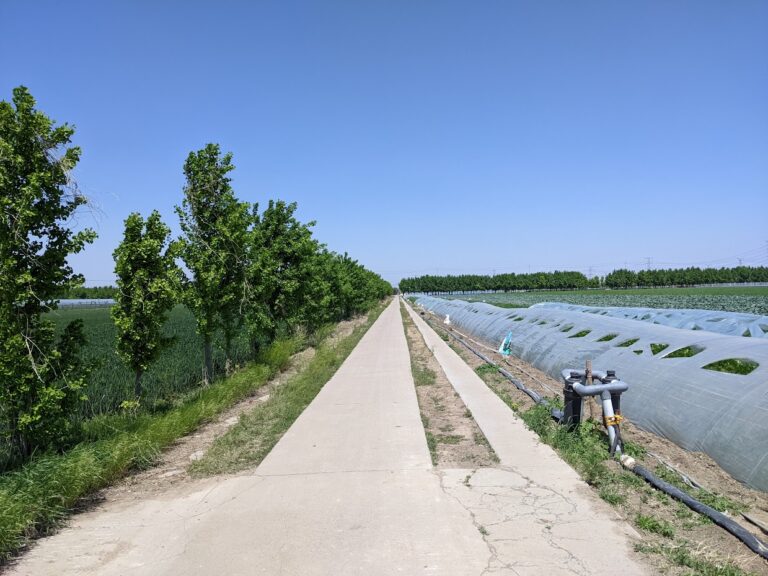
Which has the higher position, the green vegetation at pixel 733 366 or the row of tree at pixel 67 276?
the row of tree at pixel 67 276

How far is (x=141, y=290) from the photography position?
8.03 m

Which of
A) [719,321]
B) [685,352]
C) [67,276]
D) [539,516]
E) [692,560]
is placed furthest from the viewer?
[719,321]

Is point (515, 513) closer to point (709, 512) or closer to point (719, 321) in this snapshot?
point (709, 512)

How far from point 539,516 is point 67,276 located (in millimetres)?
6439

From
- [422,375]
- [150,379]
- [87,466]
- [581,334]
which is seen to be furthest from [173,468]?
[581,334]

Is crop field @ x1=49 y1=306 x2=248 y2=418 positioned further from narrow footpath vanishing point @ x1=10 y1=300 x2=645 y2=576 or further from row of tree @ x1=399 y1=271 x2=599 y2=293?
row of tree @ x1=399 y1=271 x2=599 y2=293

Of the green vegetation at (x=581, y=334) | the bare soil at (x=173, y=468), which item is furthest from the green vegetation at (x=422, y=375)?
the bare soil at (x=173, y=468)

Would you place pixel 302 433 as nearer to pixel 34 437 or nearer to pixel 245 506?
pixel 245 506

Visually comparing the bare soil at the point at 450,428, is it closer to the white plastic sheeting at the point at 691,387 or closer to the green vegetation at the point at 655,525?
the green vegetation at the point at 655,525

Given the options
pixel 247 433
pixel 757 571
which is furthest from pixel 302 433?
pixel 757 571

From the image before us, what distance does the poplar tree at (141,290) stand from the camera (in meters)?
8.04

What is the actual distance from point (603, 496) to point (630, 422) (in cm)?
319

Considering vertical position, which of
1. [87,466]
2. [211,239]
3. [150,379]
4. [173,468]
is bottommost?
[173,468]

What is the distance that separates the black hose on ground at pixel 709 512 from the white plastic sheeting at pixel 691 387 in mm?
906
